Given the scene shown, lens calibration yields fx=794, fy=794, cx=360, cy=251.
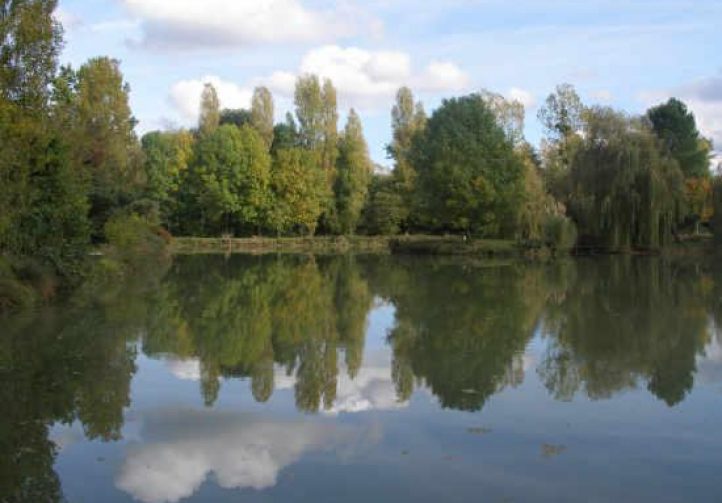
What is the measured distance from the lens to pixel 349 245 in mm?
66062

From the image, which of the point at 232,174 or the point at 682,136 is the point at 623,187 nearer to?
the point at 682,136

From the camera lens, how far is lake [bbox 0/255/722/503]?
22.7 ft

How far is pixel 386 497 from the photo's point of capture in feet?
21.3

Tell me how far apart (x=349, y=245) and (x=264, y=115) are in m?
14.9

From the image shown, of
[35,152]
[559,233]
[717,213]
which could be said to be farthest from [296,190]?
[35,152]

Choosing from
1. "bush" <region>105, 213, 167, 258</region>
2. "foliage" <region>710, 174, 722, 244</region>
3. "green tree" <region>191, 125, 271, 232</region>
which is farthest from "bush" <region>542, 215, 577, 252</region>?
"green tree" <region>191, 125, 271, 232</region>

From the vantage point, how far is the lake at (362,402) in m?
6.93

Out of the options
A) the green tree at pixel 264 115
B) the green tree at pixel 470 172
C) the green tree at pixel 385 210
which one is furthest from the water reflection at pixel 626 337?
the green tree at pixel 264 115

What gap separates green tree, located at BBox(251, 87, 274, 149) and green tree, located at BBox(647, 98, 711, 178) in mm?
32131

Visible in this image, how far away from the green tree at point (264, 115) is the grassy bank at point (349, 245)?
10.3m

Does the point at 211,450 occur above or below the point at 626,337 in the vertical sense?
below

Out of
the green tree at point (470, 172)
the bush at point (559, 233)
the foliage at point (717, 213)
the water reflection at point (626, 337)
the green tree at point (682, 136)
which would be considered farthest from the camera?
the green tree at point (682, 136)

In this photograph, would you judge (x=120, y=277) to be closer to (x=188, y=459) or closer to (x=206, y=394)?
(x=206, y=394)

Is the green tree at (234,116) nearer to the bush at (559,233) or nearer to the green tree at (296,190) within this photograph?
the green tree at (296,190)
